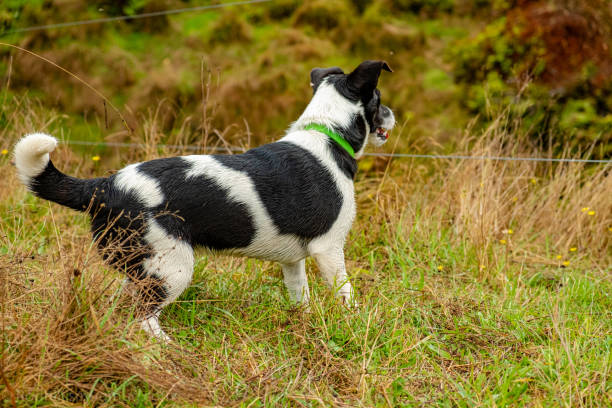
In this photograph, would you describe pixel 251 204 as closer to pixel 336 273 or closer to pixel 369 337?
pixel 336 273

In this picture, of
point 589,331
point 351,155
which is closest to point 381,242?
point 351,155

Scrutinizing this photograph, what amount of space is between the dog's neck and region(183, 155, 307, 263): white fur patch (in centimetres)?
48

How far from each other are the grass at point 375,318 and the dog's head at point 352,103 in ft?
2.91

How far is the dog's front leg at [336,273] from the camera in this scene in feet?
9.23

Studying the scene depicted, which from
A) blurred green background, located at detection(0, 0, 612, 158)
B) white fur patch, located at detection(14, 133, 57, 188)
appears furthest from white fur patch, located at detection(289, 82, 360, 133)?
blurred green background, located at detection(0, 0, 612, 158)

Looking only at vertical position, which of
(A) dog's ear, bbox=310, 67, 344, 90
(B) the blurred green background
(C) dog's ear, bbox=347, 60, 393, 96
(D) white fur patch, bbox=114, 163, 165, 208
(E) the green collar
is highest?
(C) dog's ear, bbox=347, 60, 393, 96

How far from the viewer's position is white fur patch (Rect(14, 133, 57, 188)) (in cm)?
226

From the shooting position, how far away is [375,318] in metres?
2.71

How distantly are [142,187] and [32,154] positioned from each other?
0.46 meters

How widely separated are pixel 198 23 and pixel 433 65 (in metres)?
3.42

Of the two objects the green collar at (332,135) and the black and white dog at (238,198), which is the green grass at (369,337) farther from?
the green collar at (332,135)

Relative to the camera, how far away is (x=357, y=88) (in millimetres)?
2920

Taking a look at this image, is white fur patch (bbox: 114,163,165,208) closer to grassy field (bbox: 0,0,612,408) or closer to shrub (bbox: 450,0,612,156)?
grassy field (bbox: 0,0,612,408)

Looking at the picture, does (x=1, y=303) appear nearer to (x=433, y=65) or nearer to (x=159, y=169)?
(x=159, y=169)
